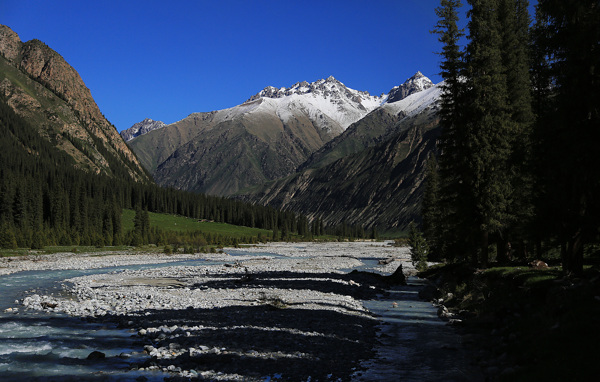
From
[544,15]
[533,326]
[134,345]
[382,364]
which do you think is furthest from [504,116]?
[134,345]

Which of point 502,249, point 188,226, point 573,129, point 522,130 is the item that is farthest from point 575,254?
point 188,226

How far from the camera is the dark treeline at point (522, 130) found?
62.3ft

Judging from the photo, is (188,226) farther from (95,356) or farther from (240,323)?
(95,356)

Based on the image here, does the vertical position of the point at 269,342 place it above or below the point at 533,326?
below

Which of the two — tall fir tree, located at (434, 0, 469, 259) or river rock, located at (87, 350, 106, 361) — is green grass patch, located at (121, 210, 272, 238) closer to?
tall fir tree, located at (434, 0, 469, 259)

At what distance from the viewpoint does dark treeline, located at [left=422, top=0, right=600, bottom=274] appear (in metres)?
19.0

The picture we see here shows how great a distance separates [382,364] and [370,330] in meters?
5.67

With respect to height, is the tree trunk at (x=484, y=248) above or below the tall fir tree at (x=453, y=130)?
below

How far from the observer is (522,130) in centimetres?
3266

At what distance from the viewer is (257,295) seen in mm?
32938

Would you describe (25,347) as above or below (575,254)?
below

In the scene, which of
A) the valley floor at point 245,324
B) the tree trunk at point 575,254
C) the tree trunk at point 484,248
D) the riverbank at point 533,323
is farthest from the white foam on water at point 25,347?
the tree trunk at point 484,248

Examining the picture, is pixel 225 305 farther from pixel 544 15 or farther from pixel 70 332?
pixel 544 15

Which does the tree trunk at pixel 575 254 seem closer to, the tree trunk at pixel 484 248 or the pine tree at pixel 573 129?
the pine tree at pixel 573 129
